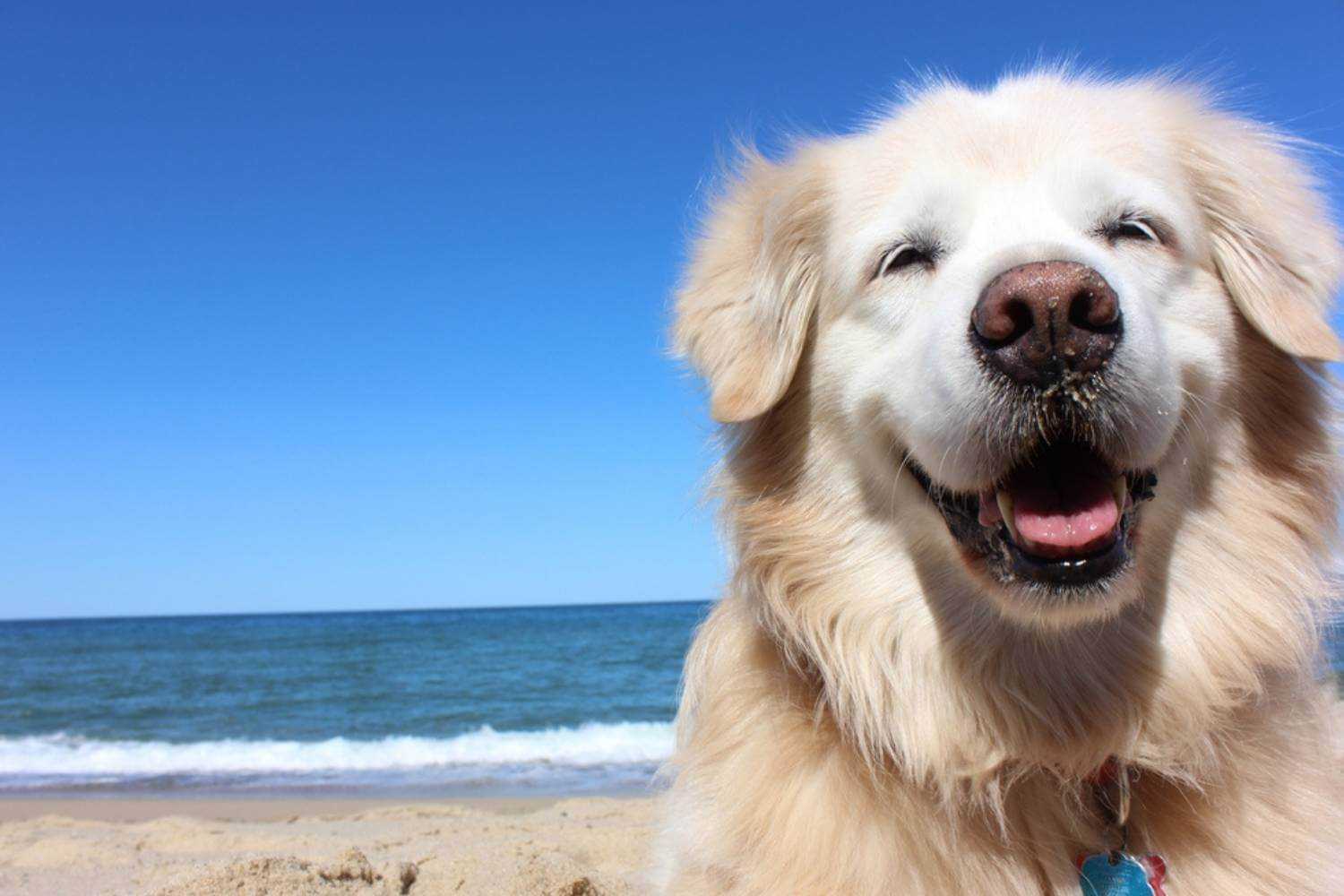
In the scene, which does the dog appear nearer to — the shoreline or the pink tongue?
the pink tongue

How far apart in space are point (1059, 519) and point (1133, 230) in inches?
29.9

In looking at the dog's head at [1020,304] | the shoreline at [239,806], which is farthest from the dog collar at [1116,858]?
the shoreline at [239,806]

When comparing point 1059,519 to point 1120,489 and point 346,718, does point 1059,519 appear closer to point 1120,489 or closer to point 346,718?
point 1120,489

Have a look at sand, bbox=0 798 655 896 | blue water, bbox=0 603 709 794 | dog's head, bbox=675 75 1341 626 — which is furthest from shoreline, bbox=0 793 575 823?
dog's head, bbox=675 75 1341 626

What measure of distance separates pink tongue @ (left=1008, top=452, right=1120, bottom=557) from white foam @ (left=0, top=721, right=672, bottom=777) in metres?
8.54

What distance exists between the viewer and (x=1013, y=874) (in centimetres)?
202

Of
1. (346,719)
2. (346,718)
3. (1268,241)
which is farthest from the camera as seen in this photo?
(346,718)

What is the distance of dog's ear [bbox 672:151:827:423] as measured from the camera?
258cm

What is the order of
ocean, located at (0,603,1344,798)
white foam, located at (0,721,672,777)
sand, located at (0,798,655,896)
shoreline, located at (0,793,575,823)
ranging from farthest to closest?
white foam, located at (0,721,672,777)
ocean, located at (0,603,1344,798)
shoreline, located at (0,793,575,823)
sand, located at (0,798,655,896)

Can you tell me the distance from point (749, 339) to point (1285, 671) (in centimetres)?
153

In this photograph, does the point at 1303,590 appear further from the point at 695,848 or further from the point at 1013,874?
the point at 695,848

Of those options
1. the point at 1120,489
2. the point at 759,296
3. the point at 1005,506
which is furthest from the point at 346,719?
the point at 1120,489

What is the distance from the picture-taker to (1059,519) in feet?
6.86

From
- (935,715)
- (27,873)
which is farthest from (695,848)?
(27,873)
